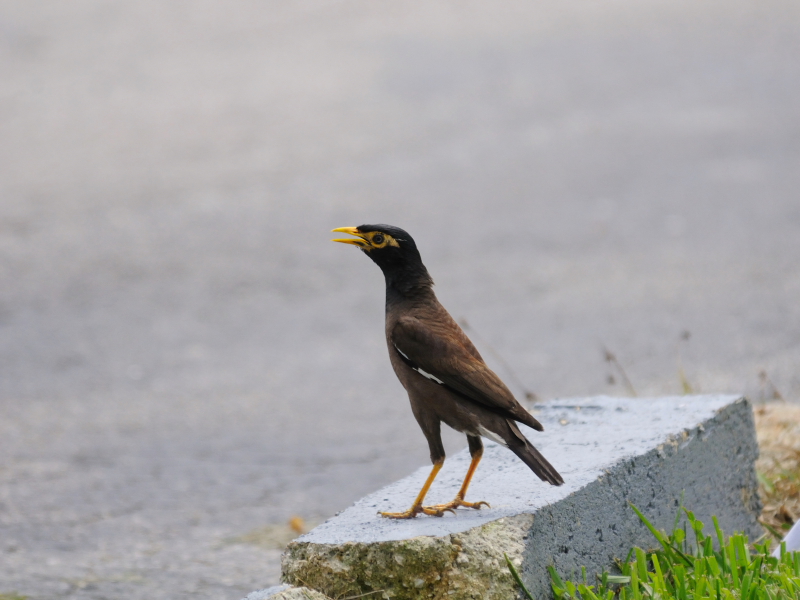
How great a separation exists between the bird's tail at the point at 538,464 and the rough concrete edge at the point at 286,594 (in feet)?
2.46

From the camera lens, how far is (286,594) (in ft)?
10.4

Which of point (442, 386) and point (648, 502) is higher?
point (442, 386)

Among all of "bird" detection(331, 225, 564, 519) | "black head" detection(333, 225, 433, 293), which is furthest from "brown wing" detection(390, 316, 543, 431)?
"black head" detection(333, 225, 433, 293)

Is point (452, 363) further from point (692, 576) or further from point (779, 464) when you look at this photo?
point (779, 464)

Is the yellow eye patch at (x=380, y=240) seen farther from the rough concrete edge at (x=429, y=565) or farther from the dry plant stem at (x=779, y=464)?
the dry plant stem at (x=779, y=464)

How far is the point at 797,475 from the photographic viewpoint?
16.4ft

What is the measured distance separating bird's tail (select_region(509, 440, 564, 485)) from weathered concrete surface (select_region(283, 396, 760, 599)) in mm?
146

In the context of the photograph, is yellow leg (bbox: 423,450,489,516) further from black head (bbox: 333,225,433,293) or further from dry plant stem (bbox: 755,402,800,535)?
dry plant stem (bbox: 755,402,800,535)

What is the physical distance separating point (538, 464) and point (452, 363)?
1.41ft

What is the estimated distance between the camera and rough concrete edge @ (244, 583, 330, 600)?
10.3 ft

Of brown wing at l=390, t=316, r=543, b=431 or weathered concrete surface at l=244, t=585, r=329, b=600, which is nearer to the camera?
weathered concrete surface at l=244, t=585, r=329, b=600

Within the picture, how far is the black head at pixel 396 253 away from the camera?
12.4ft

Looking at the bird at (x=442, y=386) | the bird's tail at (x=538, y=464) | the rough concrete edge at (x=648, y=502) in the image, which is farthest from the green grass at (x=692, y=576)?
the bird at (x=442, y=386)

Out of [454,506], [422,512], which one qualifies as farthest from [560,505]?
[422,512]
